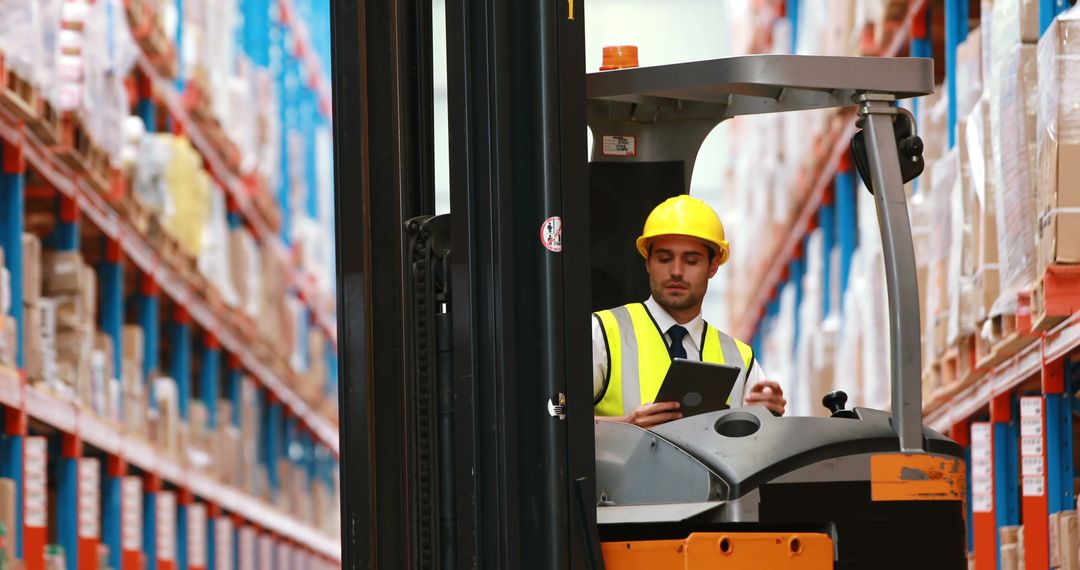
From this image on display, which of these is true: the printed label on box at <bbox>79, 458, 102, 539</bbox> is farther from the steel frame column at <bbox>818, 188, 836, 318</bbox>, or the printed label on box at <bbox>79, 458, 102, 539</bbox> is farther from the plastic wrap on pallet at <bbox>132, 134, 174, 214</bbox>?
the steel frame column at <bbox>818, 188, 836, 318</bbox>

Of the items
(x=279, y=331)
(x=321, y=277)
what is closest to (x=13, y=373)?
(x=279, y=331)

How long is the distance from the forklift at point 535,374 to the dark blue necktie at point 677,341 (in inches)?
22.4

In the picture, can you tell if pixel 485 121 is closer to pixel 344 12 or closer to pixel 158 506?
pixel 344 12

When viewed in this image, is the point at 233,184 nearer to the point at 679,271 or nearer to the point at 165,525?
the point at 165,525

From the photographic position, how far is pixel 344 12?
3385 millimetres

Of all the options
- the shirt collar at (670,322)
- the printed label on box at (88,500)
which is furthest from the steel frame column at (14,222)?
the shirt collar at (670,322)

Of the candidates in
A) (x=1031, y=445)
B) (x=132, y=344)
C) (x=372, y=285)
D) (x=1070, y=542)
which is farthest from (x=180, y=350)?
(x=372, y=285)

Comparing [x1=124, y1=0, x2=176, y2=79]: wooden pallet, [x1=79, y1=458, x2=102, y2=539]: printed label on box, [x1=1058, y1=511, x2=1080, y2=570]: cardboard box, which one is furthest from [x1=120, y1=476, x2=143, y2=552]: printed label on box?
[x1=1058, y1=511, x2=1080, y2=570]: cardboard box

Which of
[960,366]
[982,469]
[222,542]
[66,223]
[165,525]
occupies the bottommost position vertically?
[222,542]

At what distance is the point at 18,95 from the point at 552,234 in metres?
5.33

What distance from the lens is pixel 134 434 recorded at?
9961 millimetres

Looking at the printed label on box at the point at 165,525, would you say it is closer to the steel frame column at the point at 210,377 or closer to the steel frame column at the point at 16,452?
the steel frame column at the point at 210,377

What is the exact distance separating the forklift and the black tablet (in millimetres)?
202

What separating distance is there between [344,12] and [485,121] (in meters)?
0.54
